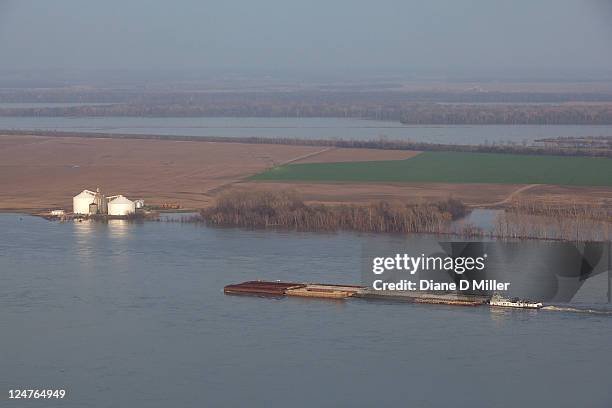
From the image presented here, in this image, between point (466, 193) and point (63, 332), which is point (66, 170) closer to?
point (466, 193)

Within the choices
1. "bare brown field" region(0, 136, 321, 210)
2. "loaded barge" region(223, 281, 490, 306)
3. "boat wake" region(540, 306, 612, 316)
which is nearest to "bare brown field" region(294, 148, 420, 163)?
"bare brown field" region(0, 136, 321, 210)

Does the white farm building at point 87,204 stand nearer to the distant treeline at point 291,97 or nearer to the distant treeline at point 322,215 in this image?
the distant treeline at point 322,215

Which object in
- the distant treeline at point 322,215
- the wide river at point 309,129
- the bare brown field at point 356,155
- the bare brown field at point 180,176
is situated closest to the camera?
the distant treeline at point 322,215

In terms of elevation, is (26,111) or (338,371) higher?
(26,111)

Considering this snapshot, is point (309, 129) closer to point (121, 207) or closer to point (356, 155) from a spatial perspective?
point (356, 155)

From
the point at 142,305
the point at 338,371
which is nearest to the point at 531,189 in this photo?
the point at 142,305

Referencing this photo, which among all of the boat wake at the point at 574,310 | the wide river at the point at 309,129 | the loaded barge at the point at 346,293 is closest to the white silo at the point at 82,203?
the loaded barge at the point at 346,293

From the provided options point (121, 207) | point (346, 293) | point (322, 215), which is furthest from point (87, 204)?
point (346, 293)
